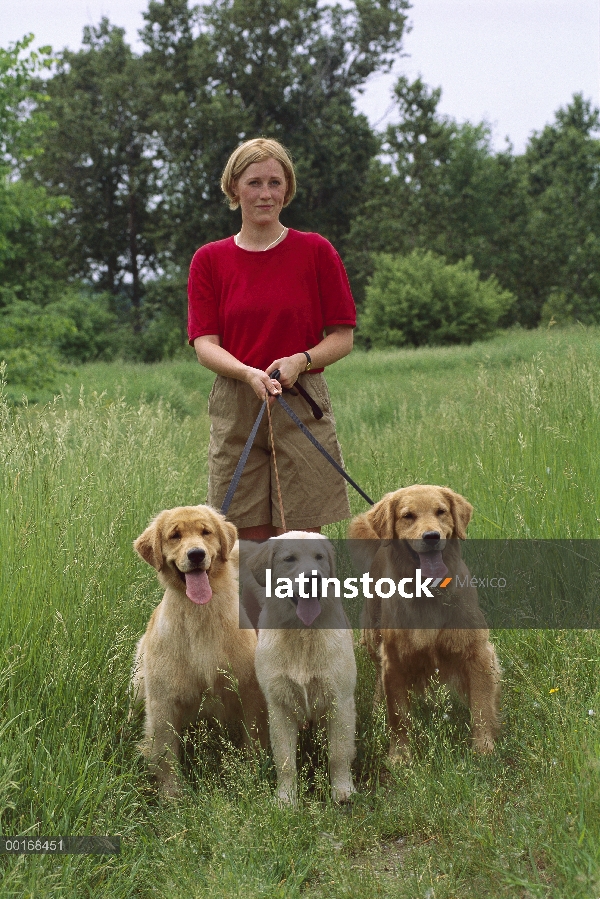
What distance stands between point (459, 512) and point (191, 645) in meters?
1.33

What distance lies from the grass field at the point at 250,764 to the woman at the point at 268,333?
817 mm

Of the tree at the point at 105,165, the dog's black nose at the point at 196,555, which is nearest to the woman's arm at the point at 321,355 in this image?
the dog's black nose at the point at 196,555

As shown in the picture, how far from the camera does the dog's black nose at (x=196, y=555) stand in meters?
3.42

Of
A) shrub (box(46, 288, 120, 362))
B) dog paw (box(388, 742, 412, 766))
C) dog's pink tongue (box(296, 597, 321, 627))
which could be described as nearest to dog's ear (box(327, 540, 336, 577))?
dog's pink tongue (box(296, 597, 321, 627))

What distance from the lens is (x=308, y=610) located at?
11.1 feet

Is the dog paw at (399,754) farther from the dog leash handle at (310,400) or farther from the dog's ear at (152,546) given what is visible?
the dog leash handle at (310,400)

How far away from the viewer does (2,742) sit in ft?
9.63

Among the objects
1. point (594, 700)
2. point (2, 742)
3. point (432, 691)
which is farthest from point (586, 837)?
point (2, 742)

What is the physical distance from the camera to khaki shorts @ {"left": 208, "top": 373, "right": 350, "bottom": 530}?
4191mm

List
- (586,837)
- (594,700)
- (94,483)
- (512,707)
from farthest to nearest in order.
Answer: (94,483) → (512,707) → (594,700) → (586,837)

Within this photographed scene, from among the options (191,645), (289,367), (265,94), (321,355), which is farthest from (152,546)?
(265,94)

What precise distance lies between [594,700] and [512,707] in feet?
2.47

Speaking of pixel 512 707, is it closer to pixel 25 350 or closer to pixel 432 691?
pixel 432 691

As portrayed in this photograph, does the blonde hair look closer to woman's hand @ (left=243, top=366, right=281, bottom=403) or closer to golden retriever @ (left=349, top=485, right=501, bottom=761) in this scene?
woman's hand @ (left=243, top=366, right=281, bottom=403)
